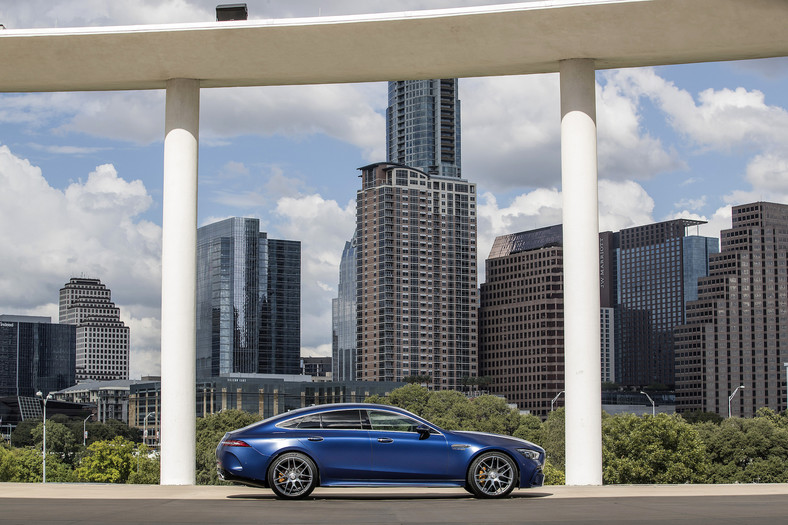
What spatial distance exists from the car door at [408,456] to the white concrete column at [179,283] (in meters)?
5.15

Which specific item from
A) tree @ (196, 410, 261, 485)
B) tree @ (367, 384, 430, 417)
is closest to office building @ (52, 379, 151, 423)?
tree @ (196, 410, 261, 485)

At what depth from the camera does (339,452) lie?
40.5 ft

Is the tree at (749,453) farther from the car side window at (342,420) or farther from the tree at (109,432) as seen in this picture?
the tree at (109,432)

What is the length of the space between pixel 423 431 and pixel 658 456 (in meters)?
44.9

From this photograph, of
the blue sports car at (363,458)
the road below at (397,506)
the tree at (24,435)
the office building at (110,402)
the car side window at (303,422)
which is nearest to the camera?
the road below at (397,506)

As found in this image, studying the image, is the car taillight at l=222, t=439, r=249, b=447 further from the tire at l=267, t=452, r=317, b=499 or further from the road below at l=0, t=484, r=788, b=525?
the road below at l=0, t=484, r=788, b=525

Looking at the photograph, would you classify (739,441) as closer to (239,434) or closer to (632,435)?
(632,435)

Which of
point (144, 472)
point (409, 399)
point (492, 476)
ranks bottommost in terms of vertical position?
point (144, 472)

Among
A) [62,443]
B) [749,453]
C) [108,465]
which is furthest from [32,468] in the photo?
[749,453]

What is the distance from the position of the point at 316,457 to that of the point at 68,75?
26.6ft

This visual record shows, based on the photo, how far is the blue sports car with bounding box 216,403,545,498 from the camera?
12.3 meters

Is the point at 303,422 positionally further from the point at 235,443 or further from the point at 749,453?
the point at 749,453

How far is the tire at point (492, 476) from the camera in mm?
Result: 12391

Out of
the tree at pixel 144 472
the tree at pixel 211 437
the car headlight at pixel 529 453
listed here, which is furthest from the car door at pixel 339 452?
the tree at pixel 211 437
